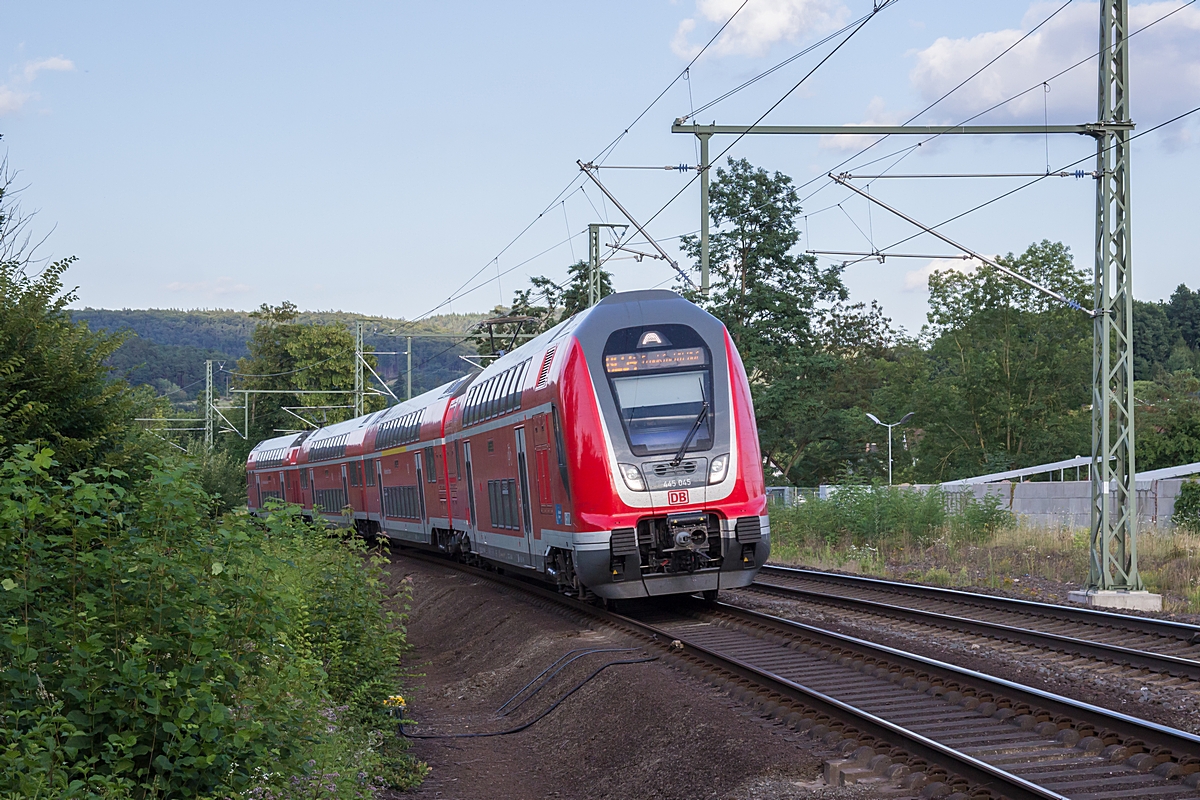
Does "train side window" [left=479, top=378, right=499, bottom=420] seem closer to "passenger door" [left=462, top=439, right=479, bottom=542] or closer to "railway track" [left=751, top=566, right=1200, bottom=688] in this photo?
"passenger door" [left=462, top=439, right=479, bottom=542]

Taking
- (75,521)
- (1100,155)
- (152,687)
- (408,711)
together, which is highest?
(1100,155)

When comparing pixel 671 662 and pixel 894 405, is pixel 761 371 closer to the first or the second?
pixel 894 405

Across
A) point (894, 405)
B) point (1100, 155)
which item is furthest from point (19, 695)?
point (894, 405)

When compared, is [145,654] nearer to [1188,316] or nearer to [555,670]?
[555,670]

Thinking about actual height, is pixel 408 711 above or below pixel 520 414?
below

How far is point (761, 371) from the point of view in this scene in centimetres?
5462

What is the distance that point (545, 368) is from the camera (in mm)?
15320

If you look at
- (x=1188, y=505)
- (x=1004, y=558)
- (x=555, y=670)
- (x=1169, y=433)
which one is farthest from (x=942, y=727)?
(x=1169, y=433)

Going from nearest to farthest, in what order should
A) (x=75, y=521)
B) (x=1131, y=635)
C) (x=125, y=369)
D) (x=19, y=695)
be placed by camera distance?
(x=19, y=695) < (x=75, y=521) < (x=1131, y=635) < (x=125, y=369)

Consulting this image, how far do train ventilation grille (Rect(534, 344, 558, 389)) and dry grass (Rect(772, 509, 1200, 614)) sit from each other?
870 cm

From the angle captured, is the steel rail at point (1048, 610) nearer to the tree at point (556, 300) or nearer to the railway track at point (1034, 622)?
the railway track at point (1034, 622)

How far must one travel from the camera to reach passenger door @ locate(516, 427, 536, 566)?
1634 centimetres

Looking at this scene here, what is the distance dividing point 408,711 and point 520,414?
15.7 feet

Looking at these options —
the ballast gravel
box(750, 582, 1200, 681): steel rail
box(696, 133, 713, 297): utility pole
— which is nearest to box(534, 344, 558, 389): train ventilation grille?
the ballast gravel
